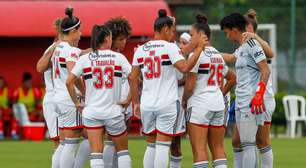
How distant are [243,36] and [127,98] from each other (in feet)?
5.53

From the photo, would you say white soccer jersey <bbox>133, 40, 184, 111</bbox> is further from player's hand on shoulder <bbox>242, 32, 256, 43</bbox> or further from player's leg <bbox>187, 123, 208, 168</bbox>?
player's hand on shoulder <bbox>242, 32, 256, 43</bbox>

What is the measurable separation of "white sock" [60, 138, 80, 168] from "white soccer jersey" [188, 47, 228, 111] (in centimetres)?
166

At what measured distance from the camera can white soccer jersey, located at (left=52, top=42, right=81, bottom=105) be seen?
13891 mm

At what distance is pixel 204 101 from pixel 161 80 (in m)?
0.62

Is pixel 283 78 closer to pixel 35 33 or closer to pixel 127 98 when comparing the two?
pixel 35 33

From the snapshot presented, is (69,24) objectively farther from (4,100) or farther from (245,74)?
(4,100)

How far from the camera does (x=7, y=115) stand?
28.4 metres

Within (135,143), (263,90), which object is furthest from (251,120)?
(135,143)

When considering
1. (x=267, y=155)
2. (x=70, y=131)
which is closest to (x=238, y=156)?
(x=267, y=155)

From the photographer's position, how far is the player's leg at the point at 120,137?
44.2ft

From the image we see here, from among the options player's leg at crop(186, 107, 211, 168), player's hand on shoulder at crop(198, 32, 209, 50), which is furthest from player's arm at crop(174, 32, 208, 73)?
player's leg at crop(186, 107, 211, 168)

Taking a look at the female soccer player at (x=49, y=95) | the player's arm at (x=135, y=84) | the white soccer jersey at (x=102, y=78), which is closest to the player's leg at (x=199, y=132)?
the player's arm at (x=135, y=84)

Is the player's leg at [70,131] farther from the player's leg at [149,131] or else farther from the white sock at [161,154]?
the white sock at [161,154]

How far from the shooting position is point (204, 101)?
44.0ft
